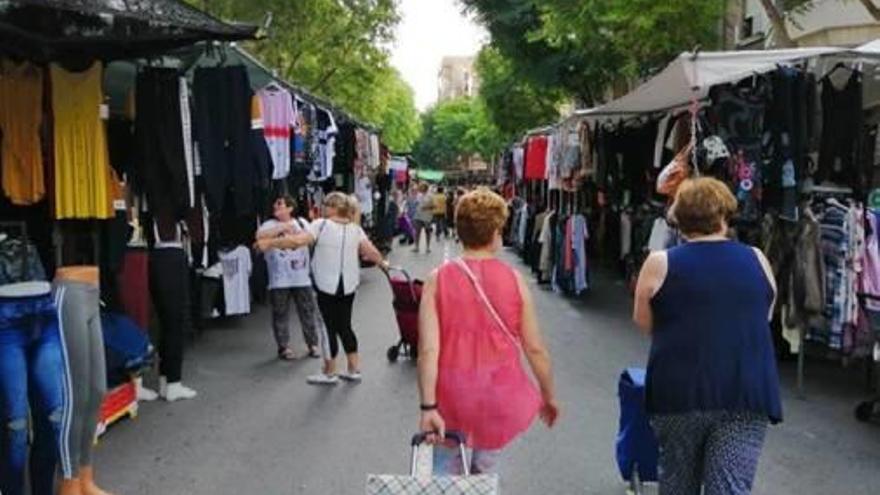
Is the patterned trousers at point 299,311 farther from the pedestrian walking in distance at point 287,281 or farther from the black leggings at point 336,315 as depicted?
the black leggings at point 336,315

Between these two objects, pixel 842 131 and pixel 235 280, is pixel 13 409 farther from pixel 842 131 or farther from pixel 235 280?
pixel 842 131

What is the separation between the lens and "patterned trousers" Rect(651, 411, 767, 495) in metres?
3.73

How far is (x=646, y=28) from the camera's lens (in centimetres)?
1683

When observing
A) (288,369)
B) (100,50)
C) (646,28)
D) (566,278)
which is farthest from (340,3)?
(100,50)

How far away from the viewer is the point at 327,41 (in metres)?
27.5

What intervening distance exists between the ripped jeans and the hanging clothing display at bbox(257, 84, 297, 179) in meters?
5.75

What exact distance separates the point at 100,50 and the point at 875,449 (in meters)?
5.80

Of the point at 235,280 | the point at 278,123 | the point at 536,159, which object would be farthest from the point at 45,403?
the point at 536,159

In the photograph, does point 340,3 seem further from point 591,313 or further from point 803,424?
point 803,424

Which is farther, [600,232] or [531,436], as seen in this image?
[600,232]

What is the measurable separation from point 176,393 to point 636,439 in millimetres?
4193

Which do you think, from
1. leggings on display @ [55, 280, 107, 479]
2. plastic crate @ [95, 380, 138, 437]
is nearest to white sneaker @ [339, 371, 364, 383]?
plastic crate @ [95, 380, 138, 437]

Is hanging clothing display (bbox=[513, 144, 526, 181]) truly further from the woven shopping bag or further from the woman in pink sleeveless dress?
the woven shopping bag

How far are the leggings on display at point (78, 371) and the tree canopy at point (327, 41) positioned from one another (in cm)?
Result: 1782
